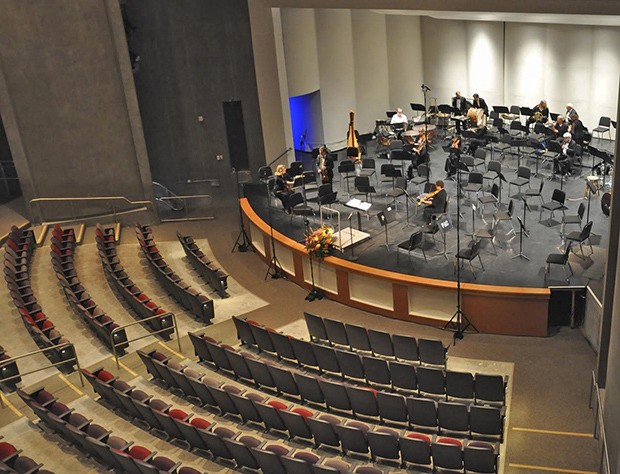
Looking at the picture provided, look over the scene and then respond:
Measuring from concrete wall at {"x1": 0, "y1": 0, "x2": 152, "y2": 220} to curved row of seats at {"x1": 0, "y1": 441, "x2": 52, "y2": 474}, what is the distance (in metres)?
9.49

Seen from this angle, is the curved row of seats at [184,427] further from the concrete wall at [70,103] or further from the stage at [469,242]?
the concrete wall at [70,103]

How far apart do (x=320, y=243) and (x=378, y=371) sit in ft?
11.2

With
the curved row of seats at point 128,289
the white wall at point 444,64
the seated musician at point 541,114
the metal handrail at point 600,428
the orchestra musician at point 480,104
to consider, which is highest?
the white wall at point 444,64

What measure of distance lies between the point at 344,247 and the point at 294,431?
486 centimetres

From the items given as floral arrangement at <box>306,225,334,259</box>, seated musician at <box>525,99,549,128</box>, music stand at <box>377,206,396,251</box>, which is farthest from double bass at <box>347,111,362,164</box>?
seated musician at <box>525,99,549,128</box>

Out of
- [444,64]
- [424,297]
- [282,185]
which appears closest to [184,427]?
[424,297]

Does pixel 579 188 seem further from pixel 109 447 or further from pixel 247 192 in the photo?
pixel 109 447

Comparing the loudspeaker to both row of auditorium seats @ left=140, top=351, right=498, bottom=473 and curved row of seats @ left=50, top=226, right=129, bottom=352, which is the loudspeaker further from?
row of auditorium seats @ left=140, top=351, right=498, bottom=473

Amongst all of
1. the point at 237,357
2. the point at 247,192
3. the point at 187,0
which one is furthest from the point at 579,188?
the point at 187,0

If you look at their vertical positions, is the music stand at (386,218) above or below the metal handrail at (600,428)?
above

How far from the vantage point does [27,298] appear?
529 inches

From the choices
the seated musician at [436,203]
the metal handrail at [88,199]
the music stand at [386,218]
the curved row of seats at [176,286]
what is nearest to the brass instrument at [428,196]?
the seated musician at [436,203]

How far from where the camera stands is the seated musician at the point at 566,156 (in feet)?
52.5

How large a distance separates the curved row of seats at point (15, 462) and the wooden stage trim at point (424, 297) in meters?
6.21
